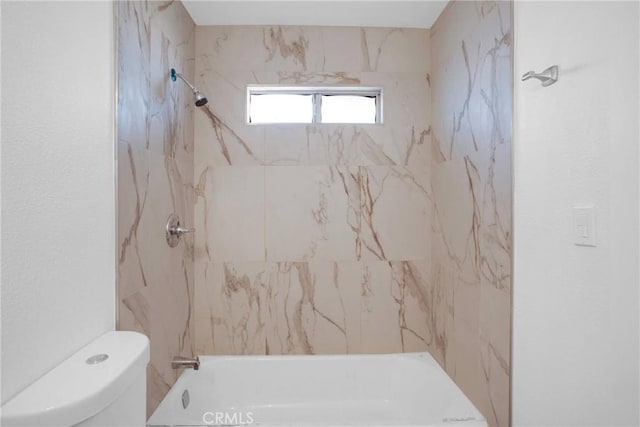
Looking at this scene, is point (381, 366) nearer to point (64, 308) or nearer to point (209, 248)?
point (209, 248)

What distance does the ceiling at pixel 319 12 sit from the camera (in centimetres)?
184

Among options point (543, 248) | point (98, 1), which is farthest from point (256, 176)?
point (543, 248)

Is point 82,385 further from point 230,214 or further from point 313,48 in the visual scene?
point 313,48

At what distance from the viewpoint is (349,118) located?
2141mm

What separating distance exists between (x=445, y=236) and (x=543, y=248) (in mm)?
786

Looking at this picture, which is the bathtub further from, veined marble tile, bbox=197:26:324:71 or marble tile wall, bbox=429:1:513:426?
veined marble tile, bbox=197:26:324:71

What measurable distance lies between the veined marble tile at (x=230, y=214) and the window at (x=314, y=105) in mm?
385

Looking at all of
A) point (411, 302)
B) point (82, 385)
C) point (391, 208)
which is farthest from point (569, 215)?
point (82, 385)

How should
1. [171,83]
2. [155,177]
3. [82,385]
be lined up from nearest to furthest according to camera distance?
1. [82,385]
2. [155,177]
3. [171,83]

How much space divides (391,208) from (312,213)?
48 centimetres

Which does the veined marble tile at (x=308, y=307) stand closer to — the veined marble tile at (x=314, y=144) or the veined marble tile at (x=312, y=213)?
the veined marble tile at (x=312, y=213)

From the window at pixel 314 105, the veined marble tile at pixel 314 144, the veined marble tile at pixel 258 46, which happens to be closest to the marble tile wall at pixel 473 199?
the window at pixel 314 105

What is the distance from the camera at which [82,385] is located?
30.3 inches

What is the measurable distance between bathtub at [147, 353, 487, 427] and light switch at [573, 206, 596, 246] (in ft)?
3.84
